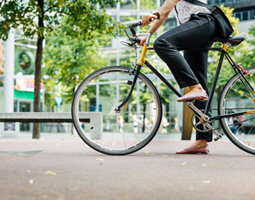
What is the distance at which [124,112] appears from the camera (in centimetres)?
402

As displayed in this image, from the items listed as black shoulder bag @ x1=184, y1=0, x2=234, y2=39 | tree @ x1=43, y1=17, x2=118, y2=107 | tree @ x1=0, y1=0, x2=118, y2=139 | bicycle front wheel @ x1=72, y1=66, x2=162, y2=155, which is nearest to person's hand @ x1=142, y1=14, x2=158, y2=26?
black shoulder bag @ x1=184, y1=0, x2=234, y2=39

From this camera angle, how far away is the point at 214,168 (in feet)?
9.91

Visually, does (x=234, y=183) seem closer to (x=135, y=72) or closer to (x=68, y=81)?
(x=135, y=72)

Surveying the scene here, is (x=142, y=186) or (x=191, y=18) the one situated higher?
(x=191, y=18)

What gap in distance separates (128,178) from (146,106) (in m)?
1.58

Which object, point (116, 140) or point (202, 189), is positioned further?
point (116, 140)

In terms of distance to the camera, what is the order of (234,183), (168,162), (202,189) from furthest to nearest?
(168,162) < (234,183) < (202,189)

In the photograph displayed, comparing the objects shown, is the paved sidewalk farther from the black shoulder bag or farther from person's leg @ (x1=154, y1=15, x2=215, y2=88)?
the black shoulder bag

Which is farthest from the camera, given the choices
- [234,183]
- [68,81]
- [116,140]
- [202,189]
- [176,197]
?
[68,81]

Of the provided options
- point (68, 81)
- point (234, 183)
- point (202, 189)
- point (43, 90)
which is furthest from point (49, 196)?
point (43, 90)

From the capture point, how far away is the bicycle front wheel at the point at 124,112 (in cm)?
391

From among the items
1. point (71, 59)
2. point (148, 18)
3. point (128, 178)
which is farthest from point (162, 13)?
point (71, 59)

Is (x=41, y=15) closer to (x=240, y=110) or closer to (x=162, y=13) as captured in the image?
(x=162, y=13)

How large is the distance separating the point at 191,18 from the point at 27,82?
26980 mm
